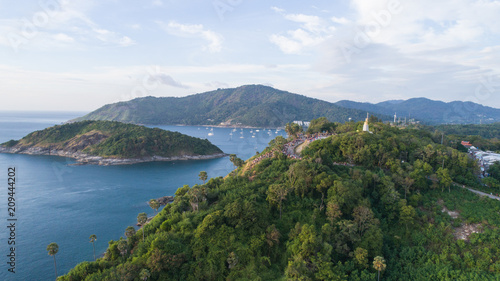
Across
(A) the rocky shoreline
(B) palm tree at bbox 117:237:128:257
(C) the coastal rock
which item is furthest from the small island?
(B) palm tree at bbox 117:237:128:257

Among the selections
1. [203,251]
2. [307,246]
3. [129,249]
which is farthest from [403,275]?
[129,249]

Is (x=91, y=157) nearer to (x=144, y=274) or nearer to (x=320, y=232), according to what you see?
(x=144, y=274)

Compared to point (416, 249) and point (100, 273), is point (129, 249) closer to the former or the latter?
point (100, 273)

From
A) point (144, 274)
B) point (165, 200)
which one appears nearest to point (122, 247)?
point (144, 274)

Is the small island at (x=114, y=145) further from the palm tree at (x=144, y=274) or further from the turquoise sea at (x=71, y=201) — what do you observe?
the palm tree at (x=144, y=274)

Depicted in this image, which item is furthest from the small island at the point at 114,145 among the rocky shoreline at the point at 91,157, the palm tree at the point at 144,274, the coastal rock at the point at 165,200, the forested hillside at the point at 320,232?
the palm tree at the point at 144,274
